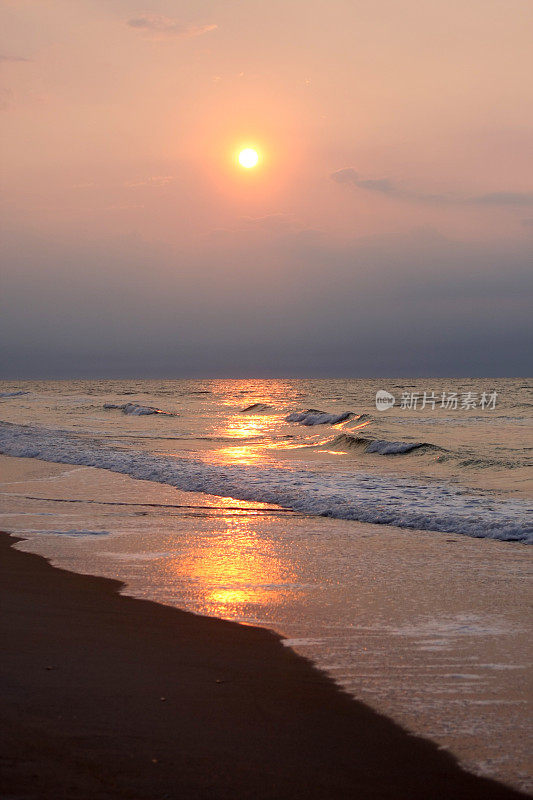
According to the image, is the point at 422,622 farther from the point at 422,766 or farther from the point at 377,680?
the point at 422,766

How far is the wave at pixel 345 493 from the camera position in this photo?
9984 millimetres

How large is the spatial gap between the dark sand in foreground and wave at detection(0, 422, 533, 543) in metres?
5.58

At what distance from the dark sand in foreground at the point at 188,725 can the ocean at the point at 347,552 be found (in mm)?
248

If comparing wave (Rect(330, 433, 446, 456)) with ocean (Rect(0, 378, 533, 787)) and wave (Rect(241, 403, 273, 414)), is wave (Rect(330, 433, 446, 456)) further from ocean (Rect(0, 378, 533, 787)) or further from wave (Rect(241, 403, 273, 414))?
wave (Rect(241, 403, 273, 414))

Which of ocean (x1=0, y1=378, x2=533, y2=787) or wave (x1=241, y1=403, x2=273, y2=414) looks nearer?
ocean (x1=0, y1=378, x2=533, y2=787)

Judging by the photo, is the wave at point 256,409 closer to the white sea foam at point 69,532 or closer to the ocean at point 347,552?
the ocean at point 347,552

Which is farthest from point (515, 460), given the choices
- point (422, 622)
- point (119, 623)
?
point (119, 623)

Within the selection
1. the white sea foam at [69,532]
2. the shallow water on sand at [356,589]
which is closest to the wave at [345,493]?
the shallow water on sand at [356,589]

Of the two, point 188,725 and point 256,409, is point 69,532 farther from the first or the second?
point 256,409

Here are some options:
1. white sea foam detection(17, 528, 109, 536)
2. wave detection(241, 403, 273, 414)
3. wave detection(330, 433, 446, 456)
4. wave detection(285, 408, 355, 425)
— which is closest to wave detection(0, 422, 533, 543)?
white sea foam detection(17, 528, 109, 536)

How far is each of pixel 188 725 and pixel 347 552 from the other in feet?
15.6

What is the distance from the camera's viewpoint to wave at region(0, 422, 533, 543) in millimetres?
9984

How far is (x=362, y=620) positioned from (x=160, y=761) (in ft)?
8.51

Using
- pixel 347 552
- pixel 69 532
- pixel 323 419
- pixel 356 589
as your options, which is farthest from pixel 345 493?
pixel 323 419
